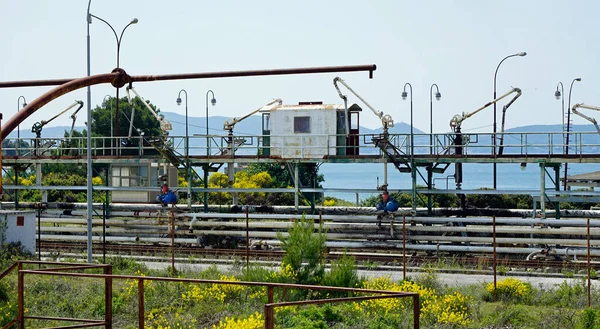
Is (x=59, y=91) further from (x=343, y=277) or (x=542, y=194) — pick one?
(x=542, y=194)

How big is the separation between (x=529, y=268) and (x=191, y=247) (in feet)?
47.5

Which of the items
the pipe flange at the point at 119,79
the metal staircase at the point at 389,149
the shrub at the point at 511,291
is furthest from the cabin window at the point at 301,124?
the pipe flange at the point at 119,79

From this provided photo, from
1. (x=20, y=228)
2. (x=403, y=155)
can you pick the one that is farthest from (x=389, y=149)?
(x=20, y=228)

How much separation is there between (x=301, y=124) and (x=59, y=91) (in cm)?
2753

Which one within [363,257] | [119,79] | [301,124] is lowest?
[363,257]

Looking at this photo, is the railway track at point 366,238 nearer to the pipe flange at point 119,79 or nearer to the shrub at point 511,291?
the shrub at point 511,291

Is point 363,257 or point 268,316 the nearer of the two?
point 268,316

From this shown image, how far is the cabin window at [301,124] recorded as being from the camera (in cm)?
4041

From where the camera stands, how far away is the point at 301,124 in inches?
1594

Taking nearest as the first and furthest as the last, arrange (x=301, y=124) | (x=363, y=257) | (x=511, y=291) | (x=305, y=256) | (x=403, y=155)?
(x=511, y=291)
(x=305, y=256)
(x=363, y=257)
(x=403, y=155)
(x=301, y=124)

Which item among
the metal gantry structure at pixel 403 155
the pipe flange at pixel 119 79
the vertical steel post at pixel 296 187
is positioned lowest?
the vertical steel post at pixel 296 187

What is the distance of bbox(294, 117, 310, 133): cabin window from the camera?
133 ft

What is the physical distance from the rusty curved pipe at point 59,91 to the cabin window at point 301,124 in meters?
24.9

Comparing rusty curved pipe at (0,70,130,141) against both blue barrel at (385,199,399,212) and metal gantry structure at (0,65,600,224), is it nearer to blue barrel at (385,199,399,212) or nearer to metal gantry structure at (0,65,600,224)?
metal gantry structure at (0,65,600,224)
